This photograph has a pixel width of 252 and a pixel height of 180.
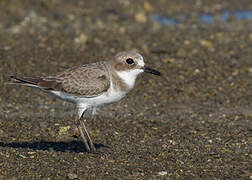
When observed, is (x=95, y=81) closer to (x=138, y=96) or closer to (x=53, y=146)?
(x=53, y=146)

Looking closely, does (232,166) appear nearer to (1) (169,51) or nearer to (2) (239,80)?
(2) (239,80)

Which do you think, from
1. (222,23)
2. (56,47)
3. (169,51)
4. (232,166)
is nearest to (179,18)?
(222,23)

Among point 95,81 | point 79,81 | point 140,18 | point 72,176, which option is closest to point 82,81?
point 79,81

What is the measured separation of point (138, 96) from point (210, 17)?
656cm

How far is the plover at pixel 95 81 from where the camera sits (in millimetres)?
7562

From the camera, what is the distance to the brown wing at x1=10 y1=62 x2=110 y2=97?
7547 millimetres

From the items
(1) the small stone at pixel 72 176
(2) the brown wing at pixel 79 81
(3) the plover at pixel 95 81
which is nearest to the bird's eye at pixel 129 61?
(3) the plover at pixel 95 81

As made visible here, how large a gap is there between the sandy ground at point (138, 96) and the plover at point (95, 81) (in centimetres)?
86

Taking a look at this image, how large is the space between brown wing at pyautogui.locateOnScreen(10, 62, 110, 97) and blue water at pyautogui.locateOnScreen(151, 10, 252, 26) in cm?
822

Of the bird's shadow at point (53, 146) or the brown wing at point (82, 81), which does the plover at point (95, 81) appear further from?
the bird's shadow at point (53, 146)

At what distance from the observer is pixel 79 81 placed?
7.67 m

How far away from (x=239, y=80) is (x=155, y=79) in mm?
1833

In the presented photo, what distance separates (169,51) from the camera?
43.0 feet

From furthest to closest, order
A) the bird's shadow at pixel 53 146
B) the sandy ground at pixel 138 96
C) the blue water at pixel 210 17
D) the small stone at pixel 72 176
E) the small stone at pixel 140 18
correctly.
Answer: the blue water at pixel 210 17 < the small stone at pixel 140 18 < the bird's shadow at pixel 53 146 < the sandy ground at pixel 138 96 < the small stone at pixel 72 176
